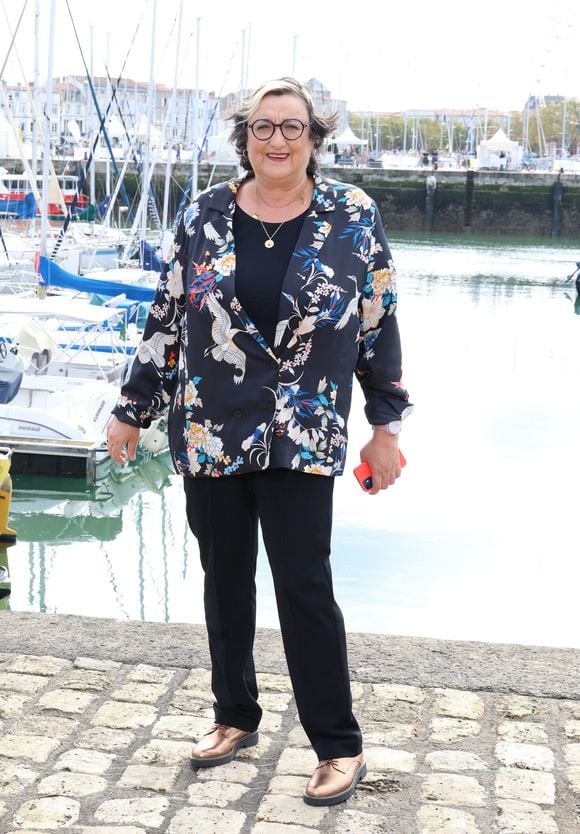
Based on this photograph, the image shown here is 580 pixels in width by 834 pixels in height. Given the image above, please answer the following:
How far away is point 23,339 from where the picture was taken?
1341cm

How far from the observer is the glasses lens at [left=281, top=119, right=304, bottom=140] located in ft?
9.25

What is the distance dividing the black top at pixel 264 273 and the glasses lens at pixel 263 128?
0.20m

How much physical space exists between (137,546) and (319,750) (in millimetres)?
7604

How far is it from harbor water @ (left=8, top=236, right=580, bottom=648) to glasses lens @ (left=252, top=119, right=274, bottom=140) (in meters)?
4.79

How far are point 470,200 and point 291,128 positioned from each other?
4947 cm

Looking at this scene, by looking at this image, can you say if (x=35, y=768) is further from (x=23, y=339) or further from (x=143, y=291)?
(x=143, y=291)

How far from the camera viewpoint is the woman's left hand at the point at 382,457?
2990 mm

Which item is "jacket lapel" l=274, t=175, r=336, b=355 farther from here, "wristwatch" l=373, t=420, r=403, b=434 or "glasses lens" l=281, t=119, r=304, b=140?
"wristwatch" l=373, t=420, r=403, b=434

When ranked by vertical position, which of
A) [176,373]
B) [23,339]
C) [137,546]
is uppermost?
[176,373]

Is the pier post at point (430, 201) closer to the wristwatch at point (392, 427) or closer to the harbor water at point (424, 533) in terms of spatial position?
the harbor water at point (424, 533)

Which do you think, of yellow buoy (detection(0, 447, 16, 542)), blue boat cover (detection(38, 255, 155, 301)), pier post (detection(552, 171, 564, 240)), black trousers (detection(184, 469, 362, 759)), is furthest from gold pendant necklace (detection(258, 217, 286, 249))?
pier post (detection(552, 171, 564, 240))

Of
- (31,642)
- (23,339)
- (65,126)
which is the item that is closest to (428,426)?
(23,339)

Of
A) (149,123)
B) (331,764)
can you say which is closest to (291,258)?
(331,764)

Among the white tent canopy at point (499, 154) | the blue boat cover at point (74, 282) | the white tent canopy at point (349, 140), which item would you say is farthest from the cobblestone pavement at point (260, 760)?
the white tent canopy at point (349, 140)
